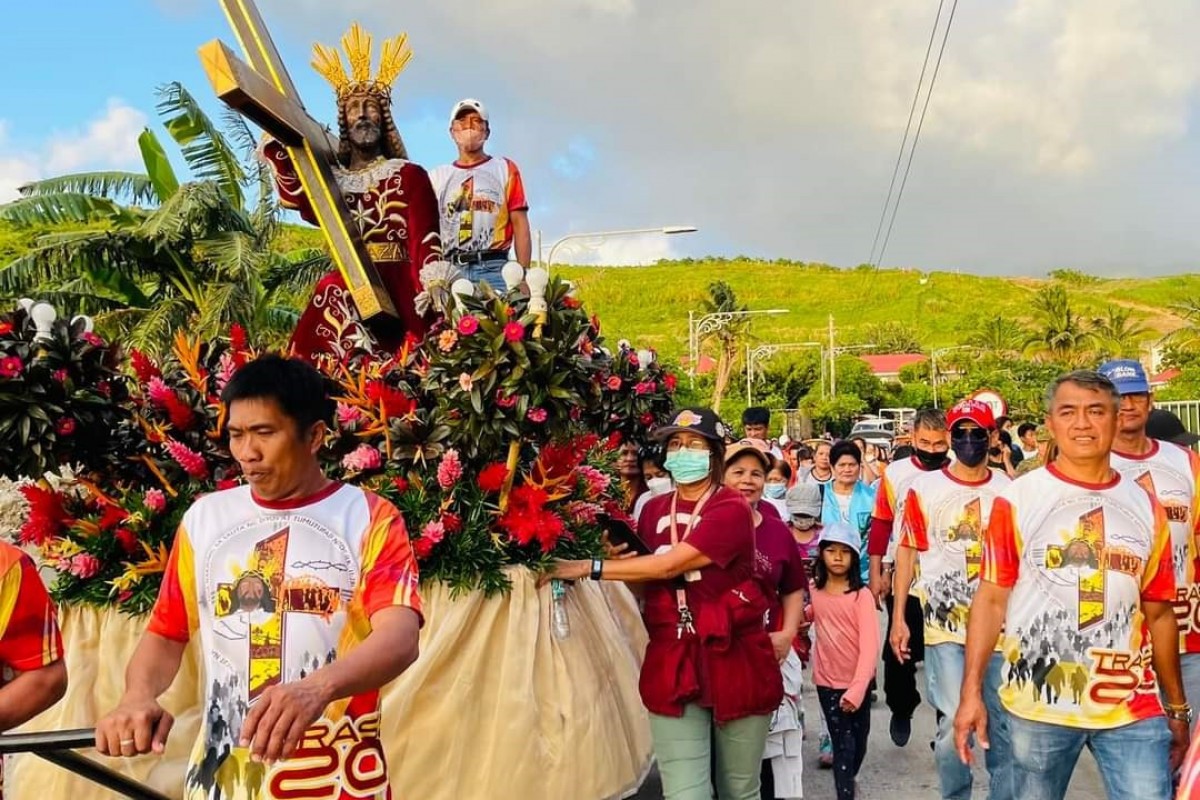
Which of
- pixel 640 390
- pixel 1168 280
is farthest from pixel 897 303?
pixel 640 390

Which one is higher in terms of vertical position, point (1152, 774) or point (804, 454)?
point (804, 454)

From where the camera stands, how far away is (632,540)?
461 cm

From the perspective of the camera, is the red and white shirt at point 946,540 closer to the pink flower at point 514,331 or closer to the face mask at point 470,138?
the pink flower at point 514,331

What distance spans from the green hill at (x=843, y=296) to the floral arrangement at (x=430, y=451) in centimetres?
9535

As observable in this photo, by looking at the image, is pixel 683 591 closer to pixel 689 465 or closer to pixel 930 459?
pixel 689 465

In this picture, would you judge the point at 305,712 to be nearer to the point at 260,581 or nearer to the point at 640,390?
the point at 260,581

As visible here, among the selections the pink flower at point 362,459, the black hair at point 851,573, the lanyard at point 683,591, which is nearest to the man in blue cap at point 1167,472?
the black hair at point 851,573

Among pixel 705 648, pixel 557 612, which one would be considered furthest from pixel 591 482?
pixel 705 648

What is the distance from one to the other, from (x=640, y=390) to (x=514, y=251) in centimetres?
115

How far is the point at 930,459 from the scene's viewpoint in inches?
234

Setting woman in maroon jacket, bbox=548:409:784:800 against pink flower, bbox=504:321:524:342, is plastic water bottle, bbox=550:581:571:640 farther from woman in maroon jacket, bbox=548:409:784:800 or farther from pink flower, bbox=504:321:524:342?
pink flower, bbox=504:321:524:342

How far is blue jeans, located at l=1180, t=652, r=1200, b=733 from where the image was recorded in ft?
15.0

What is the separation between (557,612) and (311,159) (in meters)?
2.55

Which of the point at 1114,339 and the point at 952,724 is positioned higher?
the point at 1114,339
